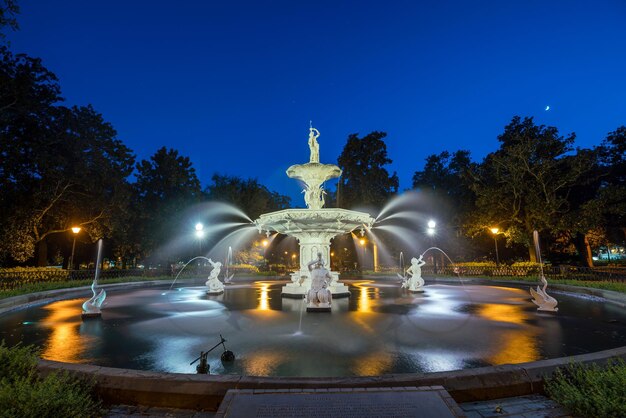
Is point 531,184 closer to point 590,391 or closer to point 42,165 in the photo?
point 590,391

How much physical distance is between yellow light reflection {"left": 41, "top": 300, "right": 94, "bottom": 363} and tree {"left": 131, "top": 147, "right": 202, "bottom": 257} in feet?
86.3

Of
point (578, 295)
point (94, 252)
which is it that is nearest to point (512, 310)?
point (578, 295)

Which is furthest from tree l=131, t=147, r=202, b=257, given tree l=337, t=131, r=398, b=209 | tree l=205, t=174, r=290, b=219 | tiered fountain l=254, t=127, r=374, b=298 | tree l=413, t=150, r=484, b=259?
tree l=413, t=150, r=484, b=259

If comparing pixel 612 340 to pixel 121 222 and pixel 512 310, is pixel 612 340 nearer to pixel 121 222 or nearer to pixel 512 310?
pixel 512 310

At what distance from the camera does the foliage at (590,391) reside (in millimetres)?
3172

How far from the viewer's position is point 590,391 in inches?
139

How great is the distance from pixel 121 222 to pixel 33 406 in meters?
33.4

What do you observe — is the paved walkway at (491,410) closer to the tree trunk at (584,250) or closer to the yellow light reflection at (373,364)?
the yellow light reflection at (373,364)

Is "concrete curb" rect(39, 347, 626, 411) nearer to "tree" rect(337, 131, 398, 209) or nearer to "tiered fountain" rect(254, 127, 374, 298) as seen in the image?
"tiered fountain" rect(254, 127, 374, 298)

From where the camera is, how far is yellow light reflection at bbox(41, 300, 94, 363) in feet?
19.1

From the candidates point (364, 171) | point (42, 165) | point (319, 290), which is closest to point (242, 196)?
point (364, 171)

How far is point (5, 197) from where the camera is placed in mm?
24938

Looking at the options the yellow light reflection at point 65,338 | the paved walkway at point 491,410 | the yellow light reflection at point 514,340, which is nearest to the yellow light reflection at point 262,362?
the paved walkway at point 491,410

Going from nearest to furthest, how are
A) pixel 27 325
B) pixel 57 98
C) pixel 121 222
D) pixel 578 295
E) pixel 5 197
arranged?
pixel 27 325, pixel 578 295, pixel 5 197, pixel 57 98, pixel 121 222
